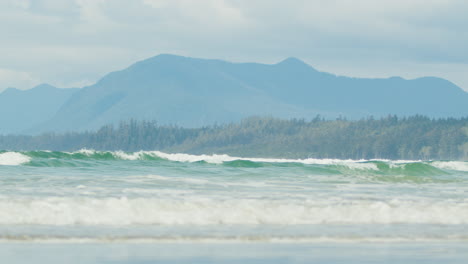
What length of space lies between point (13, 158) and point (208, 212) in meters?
40.7

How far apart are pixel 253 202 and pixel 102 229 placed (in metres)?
5.49

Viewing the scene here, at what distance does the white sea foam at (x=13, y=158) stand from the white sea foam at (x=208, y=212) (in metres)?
36.8

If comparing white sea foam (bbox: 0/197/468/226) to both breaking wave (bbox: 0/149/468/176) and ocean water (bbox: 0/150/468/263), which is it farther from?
breaking wave (bbox: 0/149/468/176)

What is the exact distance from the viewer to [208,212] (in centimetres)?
2084

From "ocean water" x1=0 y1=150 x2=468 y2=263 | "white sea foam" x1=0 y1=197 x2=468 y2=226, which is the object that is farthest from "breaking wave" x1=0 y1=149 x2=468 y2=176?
"white sea foam" x1=0 y1=197 x2=468 y2=226

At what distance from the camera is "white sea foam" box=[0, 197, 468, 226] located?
1967 cm

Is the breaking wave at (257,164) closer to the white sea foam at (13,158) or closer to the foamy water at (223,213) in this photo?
the white sea foam at (13,158)

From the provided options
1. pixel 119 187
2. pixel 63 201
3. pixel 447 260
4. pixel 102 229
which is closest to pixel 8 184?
pixel 119 187

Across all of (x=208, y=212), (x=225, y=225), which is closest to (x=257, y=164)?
(x=208, y=212)

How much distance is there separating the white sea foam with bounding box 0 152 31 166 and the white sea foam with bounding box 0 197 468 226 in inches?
1450

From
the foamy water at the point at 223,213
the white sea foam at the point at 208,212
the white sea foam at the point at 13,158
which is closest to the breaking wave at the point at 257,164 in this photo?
the white sea foam at the point at 13,158

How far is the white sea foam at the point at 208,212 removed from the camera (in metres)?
19.7

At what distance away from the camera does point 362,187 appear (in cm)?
3253

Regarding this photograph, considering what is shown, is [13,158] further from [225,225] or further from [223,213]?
[225,225]
